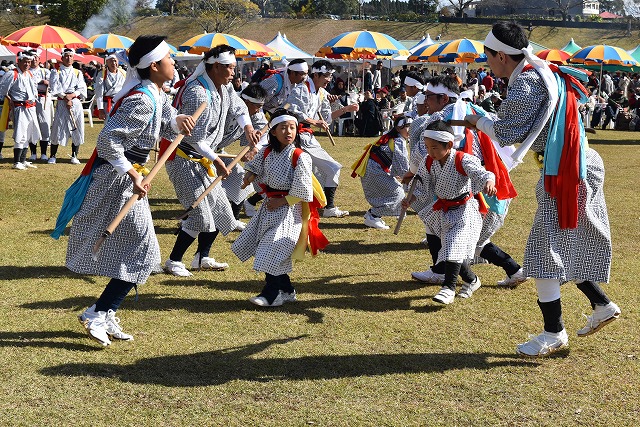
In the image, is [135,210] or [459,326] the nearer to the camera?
[135,210]

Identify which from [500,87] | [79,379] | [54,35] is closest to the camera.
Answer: [79,379]

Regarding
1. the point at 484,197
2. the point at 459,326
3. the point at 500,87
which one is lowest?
A: the point at 500,87

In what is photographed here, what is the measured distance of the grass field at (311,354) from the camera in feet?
13.8

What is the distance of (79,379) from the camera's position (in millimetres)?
4555

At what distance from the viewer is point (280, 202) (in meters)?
6.10

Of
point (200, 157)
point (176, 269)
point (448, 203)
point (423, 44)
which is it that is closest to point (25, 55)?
point (200, 157)

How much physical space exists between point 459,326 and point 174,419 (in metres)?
2.39

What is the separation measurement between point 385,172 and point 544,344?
459 cm

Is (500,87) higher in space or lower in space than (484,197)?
lower

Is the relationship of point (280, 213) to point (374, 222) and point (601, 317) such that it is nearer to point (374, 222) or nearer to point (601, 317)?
point (601, 317)

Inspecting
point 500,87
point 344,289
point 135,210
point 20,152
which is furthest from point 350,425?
point 500,87

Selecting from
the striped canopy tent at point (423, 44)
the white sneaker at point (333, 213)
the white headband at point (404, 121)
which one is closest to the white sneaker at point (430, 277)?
the white headband at point (404, 121)

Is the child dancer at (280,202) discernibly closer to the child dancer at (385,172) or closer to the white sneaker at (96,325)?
the white sneaker at (96,325)

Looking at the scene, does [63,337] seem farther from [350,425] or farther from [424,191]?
[424,191]
